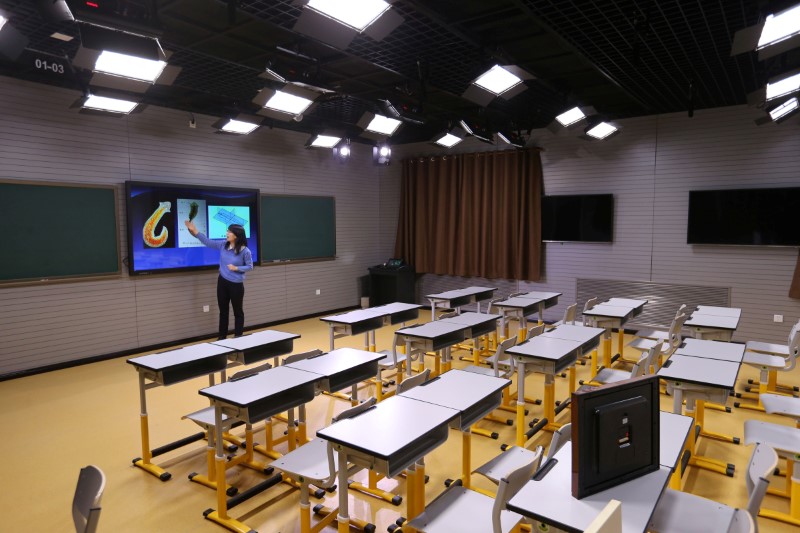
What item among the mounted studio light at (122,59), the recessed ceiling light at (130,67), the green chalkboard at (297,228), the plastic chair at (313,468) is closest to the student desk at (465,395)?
the plastic chair at (313,468)

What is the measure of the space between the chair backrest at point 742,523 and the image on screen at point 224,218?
656 centimetres

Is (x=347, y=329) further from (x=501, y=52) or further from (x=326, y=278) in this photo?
(x=326, y=278)

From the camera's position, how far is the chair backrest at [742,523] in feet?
5.38

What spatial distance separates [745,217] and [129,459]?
24.9 ft

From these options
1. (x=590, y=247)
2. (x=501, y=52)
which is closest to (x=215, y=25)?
(x=501, y=52)

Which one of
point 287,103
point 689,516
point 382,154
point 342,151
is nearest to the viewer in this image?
point 689,516

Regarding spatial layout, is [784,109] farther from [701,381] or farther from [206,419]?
[206,419]

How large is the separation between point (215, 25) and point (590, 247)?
20.4 feet

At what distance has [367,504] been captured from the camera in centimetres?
299

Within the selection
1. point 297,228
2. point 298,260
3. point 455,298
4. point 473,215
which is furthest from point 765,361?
point 297,228

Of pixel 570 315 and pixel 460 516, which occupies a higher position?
pixel 570 315

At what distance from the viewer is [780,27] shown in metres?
3.20

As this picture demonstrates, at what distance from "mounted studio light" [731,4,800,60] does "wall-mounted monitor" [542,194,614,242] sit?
416cm

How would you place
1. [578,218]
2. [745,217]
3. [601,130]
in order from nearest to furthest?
[745,217] → [601,130] → [578,218]
